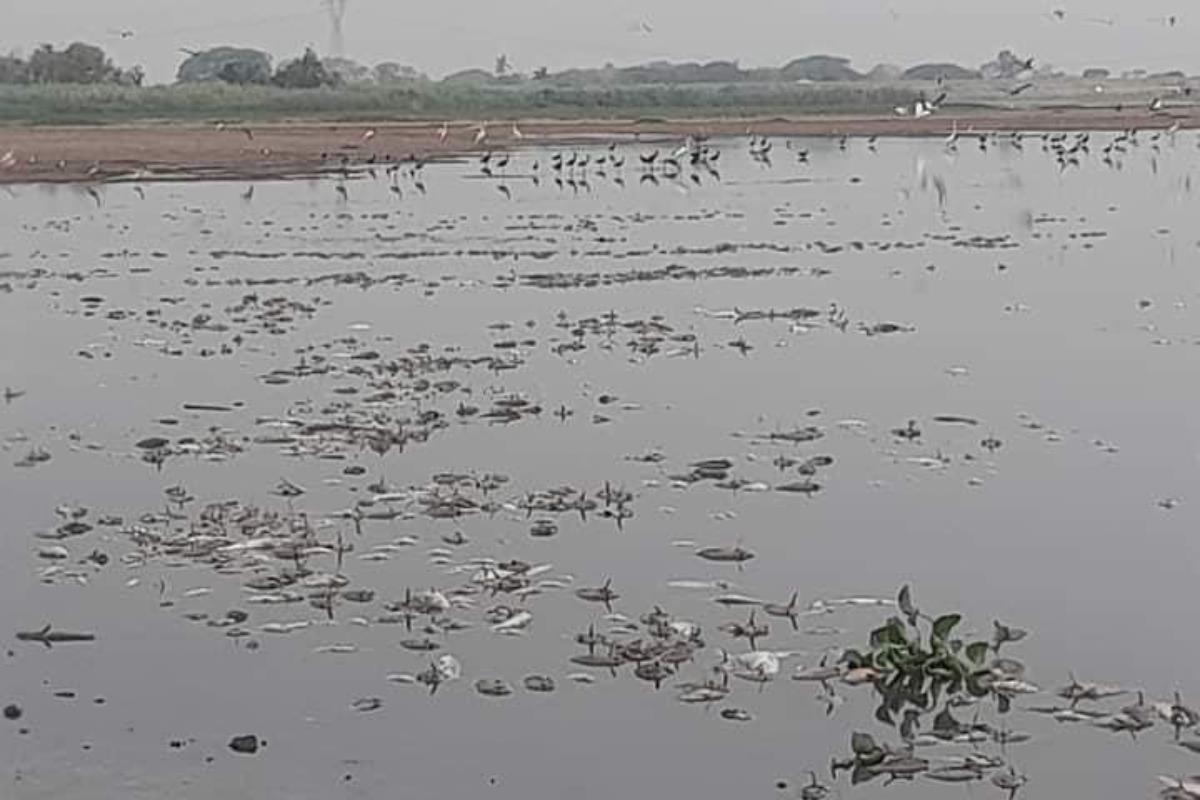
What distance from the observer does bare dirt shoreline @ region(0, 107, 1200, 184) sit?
225 feet

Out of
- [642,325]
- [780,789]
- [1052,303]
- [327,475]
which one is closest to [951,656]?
[780,789]

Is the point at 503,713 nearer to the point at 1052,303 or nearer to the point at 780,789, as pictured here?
the point at 780,789

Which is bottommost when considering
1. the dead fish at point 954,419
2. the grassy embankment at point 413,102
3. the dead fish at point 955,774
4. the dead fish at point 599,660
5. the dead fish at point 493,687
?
the dead fish at point 493,687

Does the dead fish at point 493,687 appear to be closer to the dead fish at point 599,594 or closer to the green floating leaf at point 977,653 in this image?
the dead fish at point 599,594

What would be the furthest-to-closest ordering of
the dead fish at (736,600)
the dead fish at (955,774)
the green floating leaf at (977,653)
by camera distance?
the dead fish at (736,600) → the green floating leaf at (977,653) → the dead fish at (955,774)

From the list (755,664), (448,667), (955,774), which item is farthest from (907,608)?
(448,667)

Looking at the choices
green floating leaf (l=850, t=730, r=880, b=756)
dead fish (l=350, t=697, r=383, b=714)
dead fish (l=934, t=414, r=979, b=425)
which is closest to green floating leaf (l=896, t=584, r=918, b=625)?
green floating leaf (l=850, t=730, r=880, b=756)

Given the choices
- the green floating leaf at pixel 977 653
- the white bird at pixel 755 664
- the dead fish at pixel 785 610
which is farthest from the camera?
the dead fish at pixel 785 610

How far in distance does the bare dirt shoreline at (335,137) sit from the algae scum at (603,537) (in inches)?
1521

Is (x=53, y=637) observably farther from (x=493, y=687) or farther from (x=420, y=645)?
(x=493, y=687)

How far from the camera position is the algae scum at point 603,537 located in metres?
9.88

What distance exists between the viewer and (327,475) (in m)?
15.8

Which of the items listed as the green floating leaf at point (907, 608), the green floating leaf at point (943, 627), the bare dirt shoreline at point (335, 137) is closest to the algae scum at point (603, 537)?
the green floating leaf at point (943, 627)

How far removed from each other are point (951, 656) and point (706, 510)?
4399 mm
